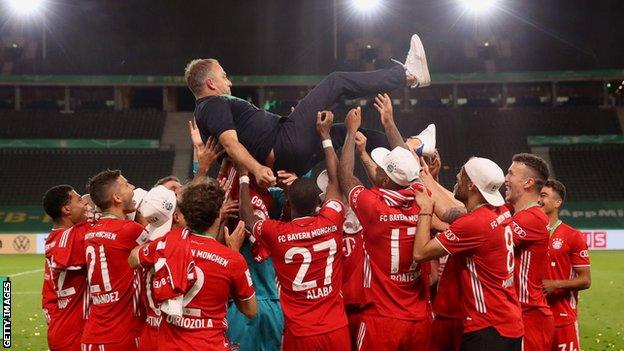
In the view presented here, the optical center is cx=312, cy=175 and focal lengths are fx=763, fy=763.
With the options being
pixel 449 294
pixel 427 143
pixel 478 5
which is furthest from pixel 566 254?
pixel 478 5

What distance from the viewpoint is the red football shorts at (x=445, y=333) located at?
573 centimetres

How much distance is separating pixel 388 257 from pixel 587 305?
11.3 meters

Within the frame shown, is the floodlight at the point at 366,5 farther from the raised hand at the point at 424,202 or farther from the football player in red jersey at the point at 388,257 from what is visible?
the raised hand at the point at 424,202

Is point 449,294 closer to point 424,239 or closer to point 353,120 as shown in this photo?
point 424,239

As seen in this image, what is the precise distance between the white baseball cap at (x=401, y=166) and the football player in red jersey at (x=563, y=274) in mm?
2122

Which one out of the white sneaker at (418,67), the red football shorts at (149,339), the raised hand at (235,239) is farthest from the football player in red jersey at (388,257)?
the red football shorts at (149,339)

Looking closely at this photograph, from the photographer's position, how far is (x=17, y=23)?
4094 cm

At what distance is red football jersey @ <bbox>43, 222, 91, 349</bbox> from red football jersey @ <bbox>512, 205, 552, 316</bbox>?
3303 mm

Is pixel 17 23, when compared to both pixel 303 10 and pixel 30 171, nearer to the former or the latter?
pixel 30 171

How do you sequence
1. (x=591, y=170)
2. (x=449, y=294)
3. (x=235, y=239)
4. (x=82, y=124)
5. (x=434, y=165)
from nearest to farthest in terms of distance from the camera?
(x=235, y=239) → (x=449, y=294) → (x=434, y=165) → (x=591, y=170) → (x=82, y=124)

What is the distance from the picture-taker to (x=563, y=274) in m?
7.02

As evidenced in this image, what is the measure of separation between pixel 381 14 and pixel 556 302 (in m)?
35.8

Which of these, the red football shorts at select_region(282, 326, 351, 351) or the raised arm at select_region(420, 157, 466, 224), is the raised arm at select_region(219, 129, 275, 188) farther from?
the raised arm at select_region(420, 157, 466, 224)

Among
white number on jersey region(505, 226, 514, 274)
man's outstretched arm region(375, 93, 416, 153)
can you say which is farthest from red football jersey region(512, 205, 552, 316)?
man's outstretched arm region(375, 93, 416, 153)
